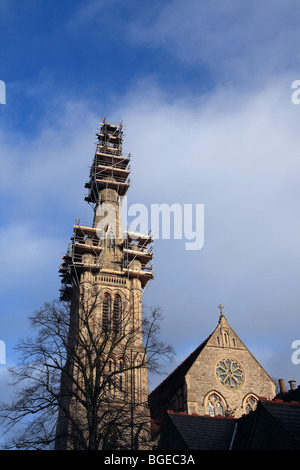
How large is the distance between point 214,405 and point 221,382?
1.75m

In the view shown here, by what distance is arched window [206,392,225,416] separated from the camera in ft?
105

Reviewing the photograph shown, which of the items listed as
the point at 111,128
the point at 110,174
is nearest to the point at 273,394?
the point at 110,174

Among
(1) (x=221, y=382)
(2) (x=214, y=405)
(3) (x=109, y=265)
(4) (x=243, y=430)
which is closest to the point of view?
(4) (x=243, y=430)

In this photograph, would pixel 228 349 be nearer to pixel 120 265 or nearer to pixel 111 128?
pixel 120 265

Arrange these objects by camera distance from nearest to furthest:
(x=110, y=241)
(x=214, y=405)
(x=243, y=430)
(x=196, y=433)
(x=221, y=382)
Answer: (x=243, y=430), (x=196, y=433), (x=214, y=405), (x=221, y=382), (x=110, y=241)

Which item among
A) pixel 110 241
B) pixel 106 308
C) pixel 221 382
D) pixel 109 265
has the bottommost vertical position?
pixel 221 382

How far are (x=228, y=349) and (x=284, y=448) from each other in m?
19.3

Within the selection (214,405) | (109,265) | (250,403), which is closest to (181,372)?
(214,405)

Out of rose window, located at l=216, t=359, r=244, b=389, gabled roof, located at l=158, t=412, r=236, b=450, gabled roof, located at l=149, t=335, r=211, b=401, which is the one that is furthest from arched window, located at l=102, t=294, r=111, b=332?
gabled roof, located at l=158, t=412, r=236, b=450

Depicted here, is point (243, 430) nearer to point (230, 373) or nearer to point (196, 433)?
point (196, 433)

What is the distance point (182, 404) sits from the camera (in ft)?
107

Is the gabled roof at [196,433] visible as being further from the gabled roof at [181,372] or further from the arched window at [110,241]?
the arched window at [110,241]

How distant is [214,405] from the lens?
32.5 metres
